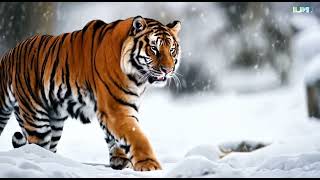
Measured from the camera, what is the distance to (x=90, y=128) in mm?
5531

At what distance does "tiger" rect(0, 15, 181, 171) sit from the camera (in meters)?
3.02

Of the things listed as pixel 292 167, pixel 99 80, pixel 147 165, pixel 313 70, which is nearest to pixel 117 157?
pixel 99 80

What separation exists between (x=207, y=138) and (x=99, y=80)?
267 centimetres

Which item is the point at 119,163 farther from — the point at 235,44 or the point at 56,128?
the point at 235,44

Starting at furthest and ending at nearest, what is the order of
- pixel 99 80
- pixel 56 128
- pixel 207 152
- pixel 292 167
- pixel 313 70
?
pixel 313 70, pixel 207 152, pixel 56 128, pixel 99 80, pixel 292 167

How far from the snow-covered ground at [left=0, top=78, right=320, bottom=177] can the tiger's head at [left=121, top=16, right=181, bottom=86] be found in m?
0.50

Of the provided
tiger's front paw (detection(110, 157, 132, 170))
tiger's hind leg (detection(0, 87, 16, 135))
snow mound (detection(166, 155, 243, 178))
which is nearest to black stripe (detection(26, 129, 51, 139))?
tiger's hind leg (detection(0, 87, 16, 135))

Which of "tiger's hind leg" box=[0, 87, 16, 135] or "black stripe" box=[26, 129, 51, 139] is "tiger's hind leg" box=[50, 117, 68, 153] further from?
"tiger's hind leg" box=[0, 87, 16, 135]

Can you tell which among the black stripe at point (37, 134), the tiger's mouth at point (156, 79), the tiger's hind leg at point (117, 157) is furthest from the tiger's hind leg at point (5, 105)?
the tiger's mouth at point (156, 79)

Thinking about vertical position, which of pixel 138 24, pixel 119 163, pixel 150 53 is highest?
pixel 138 24

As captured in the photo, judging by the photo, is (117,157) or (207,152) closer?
(117,157)

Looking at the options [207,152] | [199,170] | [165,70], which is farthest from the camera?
[207,152]

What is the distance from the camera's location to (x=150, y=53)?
311 cm

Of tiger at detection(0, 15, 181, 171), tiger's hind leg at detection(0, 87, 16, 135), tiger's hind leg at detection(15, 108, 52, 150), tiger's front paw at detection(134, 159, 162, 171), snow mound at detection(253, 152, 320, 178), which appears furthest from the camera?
tiger's hind leg at detection(0, 87, 16, 135)
